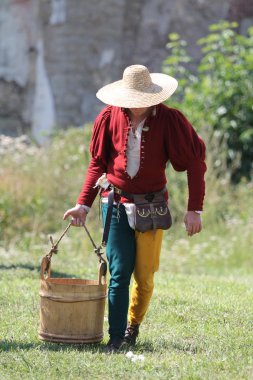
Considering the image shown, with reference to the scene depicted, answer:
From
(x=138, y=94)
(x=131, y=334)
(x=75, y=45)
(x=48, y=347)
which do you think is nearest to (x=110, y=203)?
(x=138, y=94)

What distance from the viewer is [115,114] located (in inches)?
218

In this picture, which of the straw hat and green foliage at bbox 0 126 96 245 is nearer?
the straw hat

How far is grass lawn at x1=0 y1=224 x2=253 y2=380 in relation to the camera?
16.0ft

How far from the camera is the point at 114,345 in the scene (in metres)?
5.43

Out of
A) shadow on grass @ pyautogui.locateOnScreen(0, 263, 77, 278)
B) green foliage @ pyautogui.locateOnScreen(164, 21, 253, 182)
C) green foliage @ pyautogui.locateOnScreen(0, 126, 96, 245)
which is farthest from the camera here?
green foliage @ pyautogui.locateOnScreen(164, 21, 253, 182)

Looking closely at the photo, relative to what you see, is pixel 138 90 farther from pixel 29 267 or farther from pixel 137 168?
pixel 29 267

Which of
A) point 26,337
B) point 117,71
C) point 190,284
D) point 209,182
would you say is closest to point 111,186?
point 26,337

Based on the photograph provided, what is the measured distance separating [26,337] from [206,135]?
716 cm

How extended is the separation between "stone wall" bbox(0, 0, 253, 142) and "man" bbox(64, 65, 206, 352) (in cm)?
1123

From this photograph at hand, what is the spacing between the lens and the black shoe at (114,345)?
17.7ft

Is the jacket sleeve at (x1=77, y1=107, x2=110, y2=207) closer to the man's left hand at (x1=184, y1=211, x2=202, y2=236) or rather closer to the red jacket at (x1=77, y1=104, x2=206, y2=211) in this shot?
the red jacket at (x1=77, y1=104, x2=206, y2=211)

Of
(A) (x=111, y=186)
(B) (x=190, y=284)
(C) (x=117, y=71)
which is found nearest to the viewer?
(A) (x=111, y=186)

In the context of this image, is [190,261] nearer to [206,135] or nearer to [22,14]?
[206,135]

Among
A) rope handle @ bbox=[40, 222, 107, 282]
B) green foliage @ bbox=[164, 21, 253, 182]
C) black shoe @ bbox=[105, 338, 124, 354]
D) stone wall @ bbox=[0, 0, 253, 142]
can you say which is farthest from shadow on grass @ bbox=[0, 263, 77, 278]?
stone wall @ bbox=[0, 0, 253, 142]
